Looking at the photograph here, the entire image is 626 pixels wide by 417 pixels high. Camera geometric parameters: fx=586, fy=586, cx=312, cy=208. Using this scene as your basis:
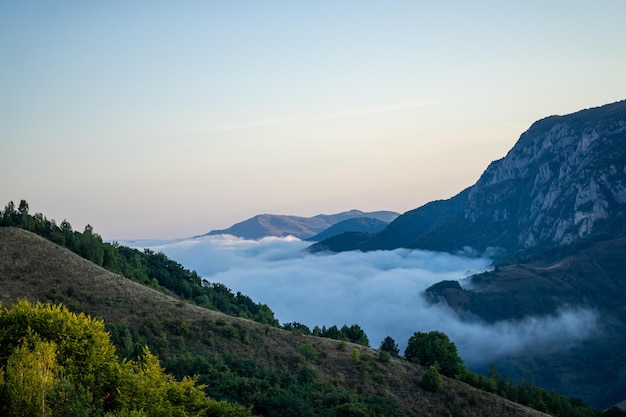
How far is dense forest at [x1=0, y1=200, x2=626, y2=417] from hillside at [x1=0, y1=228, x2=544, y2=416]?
333 millimetres

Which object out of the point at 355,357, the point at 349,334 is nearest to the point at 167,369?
the point at 355,357

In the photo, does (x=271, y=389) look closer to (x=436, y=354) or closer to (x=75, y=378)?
(x=75, y=378)

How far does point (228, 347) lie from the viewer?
92.9 m

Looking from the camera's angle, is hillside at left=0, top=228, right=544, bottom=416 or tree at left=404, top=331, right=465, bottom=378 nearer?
hillside at left=0, top=228, right=544, bottom=416

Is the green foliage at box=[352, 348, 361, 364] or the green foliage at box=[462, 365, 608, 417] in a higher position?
the green foliage at box=[352, 348, 361, 364]

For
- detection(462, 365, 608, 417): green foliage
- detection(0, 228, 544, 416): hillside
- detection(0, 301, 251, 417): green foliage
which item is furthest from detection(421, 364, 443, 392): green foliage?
detection(0, 301, 251, 417): green foliage

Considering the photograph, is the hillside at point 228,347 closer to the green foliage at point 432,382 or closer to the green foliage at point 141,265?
the green foliage at point 432,382

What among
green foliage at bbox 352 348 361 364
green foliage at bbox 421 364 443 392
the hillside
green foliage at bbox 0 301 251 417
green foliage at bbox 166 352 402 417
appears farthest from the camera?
green foliage at bbox 352 348 361 364

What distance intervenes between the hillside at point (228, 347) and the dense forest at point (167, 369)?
0.33 m

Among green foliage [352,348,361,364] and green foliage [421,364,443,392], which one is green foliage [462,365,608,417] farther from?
green foliage [352,348,361,364]

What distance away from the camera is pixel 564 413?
11194 centimetres

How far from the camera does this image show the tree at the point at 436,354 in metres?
103

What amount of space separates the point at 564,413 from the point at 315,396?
6077 centimetres

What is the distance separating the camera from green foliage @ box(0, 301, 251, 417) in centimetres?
3972
